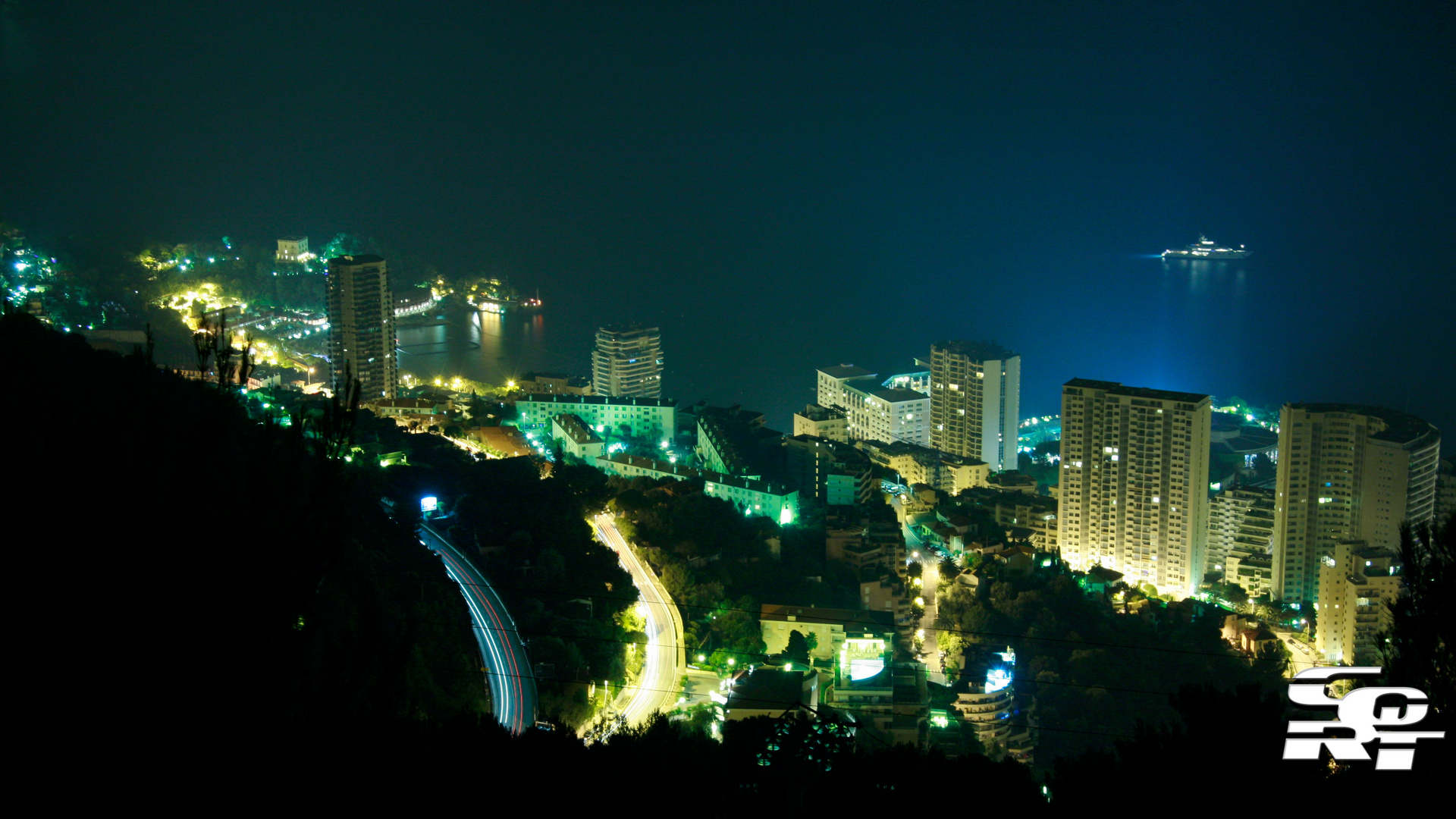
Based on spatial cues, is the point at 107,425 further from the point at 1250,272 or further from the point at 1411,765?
the point at 1250,272

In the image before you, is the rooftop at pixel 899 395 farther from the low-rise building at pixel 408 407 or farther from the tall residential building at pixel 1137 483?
the low-rise building at pixel 408 407

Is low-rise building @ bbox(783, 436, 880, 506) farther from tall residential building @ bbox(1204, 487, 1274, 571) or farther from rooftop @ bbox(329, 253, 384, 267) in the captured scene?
rooftop @ bbox(329, 253, 384, 267)

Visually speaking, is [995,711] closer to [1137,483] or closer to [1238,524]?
[1137,483]

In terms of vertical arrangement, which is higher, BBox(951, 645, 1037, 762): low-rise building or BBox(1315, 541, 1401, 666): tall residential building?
BBox(1315, 541, 1401, 666): tall residential building

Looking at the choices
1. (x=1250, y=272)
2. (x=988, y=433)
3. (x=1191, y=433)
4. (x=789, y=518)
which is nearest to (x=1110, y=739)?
(x=789, y=518)

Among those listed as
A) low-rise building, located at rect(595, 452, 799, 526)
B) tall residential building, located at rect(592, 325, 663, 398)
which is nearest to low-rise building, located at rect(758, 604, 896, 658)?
low-rise building, located at rect(595, 452, 799, 526)
